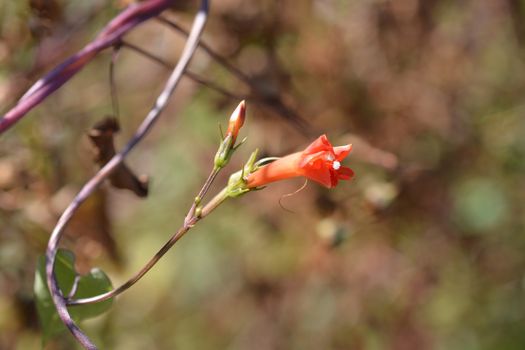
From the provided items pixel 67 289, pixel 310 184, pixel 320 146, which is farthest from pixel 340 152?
Answer: pixel 310 184

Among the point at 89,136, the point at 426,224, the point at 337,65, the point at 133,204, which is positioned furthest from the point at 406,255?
the point at 89,136

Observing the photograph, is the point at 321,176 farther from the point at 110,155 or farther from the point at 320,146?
the point at 110,155

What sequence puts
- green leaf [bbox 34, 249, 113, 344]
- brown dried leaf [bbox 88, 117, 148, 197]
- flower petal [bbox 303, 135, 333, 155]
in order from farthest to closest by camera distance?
brown dried leaf [bbox 88, 117, 148, 197] → green leaf [bbox 34, 249, 113, 344] → flower petal [bbox 303, 135, 333, 155]

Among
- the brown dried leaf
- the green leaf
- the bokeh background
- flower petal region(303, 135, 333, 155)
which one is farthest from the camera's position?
the bokeh background

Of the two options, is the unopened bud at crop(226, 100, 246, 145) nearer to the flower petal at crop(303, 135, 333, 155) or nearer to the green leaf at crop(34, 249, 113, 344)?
the flower petal at crop(303, 135, 333, 155)

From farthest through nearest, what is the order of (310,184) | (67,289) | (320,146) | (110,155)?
(310,184), (110,155), (67,289), (320,146)

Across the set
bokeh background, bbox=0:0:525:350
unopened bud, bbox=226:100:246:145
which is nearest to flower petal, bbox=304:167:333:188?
unopened bud, bbox=226:100:246:145

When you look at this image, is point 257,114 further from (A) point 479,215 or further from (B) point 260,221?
(A) point 479,215

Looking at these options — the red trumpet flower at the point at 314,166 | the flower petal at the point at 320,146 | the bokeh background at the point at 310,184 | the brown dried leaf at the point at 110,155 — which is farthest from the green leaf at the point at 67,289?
the bokeh background at the point at 310,184
